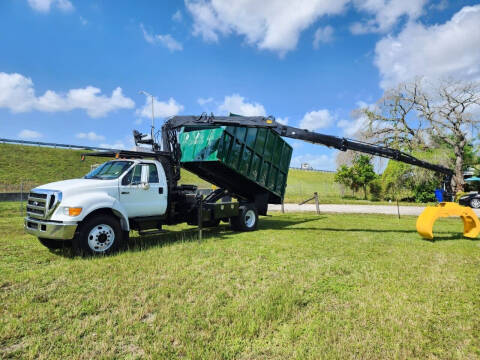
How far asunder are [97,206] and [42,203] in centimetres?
113

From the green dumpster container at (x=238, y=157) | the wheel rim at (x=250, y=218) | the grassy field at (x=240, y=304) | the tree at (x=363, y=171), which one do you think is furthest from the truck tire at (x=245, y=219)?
the tree at (x=363, y=171)

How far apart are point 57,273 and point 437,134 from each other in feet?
93.9

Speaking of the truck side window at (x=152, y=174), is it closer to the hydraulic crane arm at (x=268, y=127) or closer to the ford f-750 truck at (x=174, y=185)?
the ford f-750 truck at (x=174, y=185)

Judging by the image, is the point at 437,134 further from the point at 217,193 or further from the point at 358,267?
the point at 358,267

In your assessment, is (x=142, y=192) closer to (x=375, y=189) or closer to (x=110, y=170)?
(x=110, y=170)

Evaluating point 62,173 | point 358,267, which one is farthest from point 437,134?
point 62,173

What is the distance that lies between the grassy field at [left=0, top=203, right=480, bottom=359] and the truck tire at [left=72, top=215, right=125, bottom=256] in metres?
0.35

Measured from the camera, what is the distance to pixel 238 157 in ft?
31.1

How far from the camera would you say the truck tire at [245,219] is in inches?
408

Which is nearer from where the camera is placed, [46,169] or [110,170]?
[110,170]

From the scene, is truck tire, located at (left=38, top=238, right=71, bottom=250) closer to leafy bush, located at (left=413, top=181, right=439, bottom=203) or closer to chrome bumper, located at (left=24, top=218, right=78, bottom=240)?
chrome bumper, located at (left=24, top=218, right=78, bottom=240)

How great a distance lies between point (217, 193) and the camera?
1068 cm

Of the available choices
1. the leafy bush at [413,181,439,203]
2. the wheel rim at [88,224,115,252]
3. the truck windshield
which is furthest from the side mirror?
the leafy bush at [413,181,439,203]

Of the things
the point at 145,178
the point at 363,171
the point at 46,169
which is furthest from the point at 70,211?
the point at 46,169
